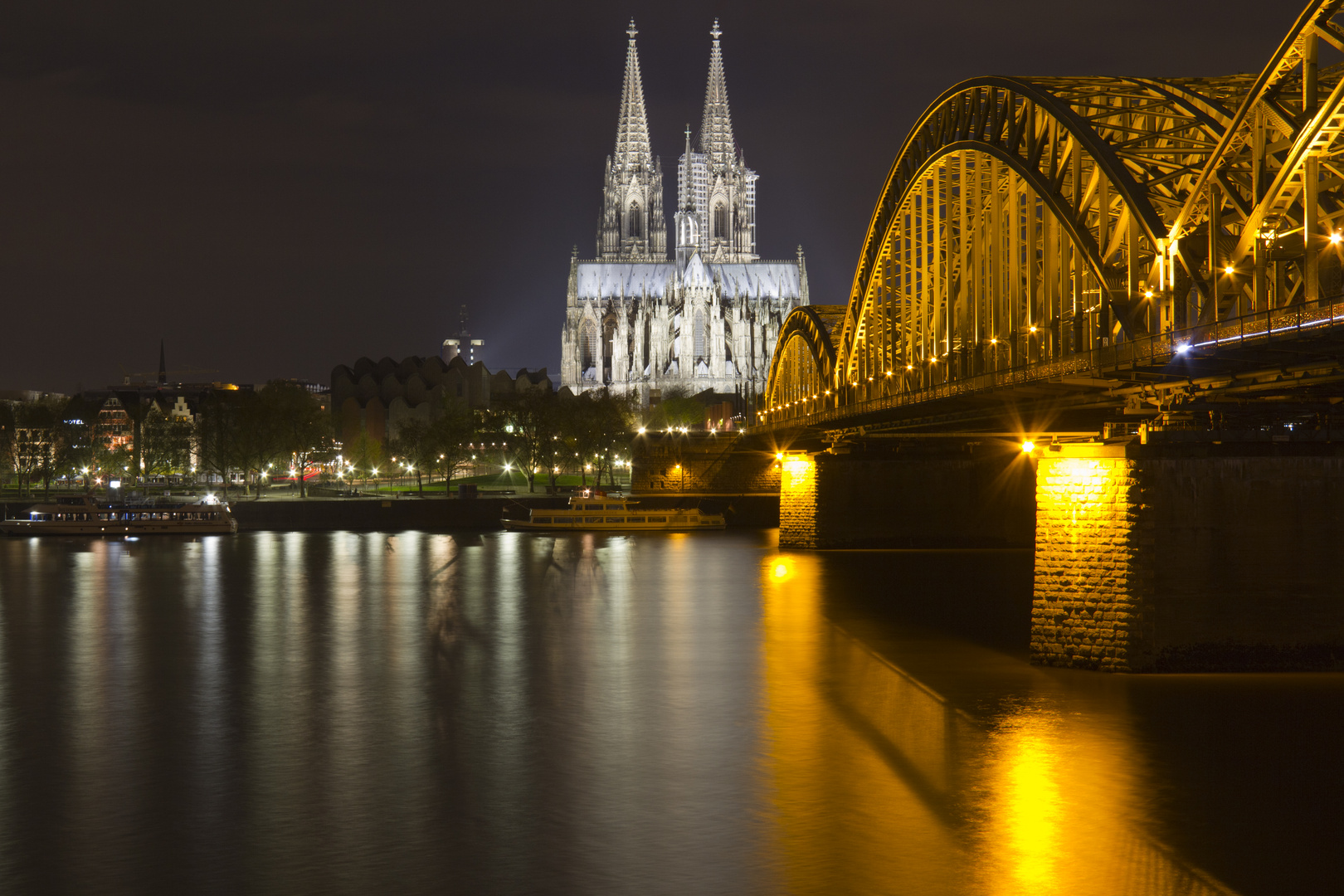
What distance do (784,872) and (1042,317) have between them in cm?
2654

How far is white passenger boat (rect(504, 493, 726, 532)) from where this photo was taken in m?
95.5

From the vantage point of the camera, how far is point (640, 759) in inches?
1061

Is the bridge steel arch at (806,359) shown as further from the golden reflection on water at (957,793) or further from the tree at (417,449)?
the golden reflection on water at (957,793)

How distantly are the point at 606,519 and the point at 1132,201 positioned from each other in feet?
219

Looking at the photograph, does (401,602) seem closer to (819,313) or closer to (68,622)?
(68,622)

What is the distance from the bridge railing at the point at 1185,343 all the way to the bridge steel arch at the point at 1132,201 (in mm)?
251

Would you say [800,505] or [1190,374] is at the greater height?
[1190,374]

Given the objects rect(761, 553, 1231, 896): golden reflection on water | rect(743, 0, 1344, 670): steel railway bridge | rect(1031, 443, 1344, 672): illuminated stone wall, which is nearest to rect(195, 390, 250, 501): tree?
rect(743, 0, 1344, 670): steel railway bridge

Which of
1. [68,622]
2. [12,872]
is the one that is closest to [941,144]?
[68,622]

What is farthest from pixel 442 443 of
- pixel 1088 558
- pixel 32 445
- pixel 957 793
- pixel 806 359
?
pixel 957 793

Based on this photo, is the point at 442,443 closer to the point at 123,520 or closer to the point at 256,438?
the point at 256,438

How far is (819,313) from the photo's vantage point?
9406cm

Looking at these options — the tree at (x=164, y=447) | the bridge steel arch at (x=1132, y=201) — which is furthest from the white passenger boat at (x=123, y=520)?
the bridge steel arch at (x=1132, y=201)

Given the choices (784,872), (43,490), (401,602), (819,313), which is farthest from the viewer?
(43,490)
